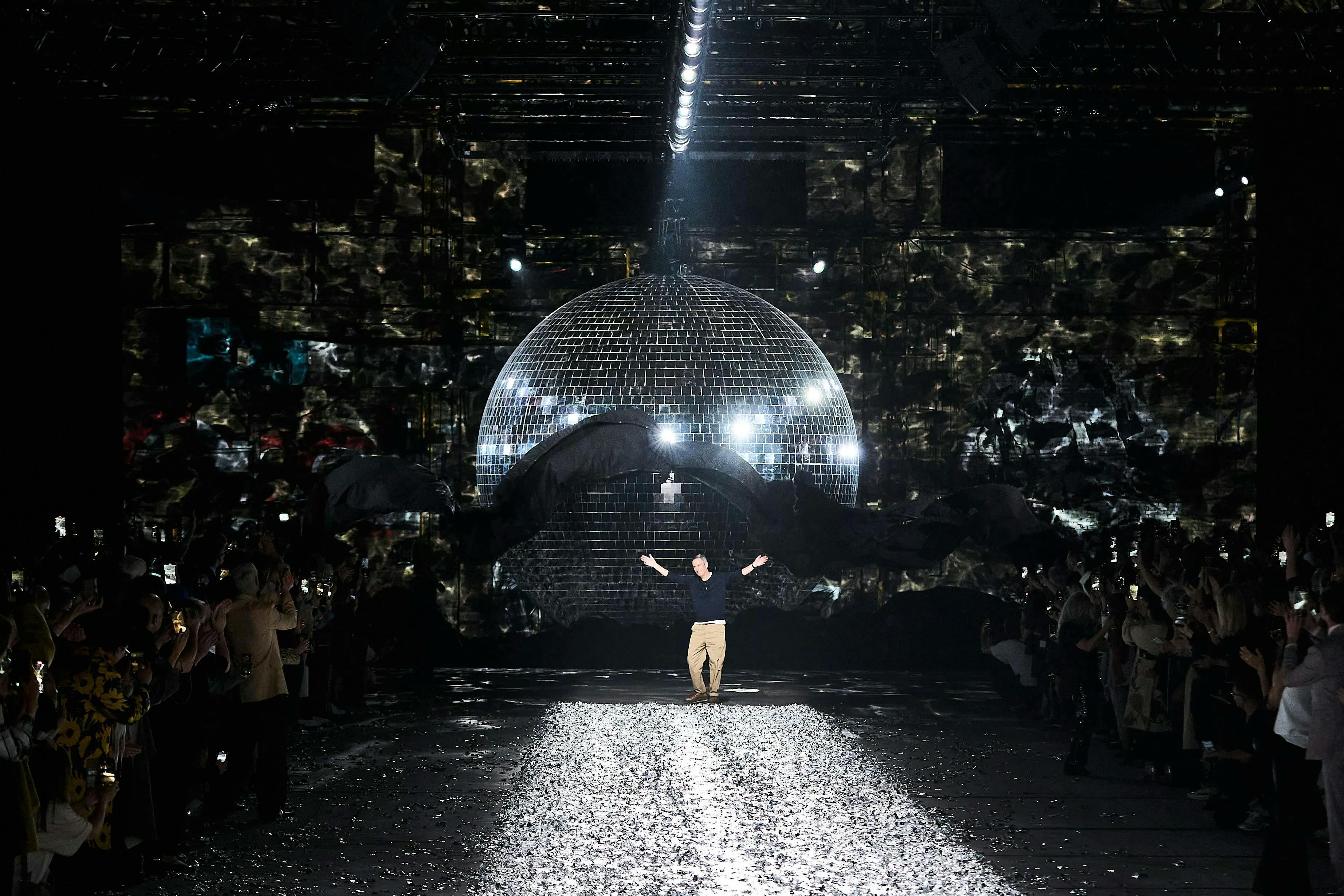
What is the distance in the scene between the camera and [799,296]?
642 inches

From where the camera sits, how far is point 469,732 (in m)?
10.8

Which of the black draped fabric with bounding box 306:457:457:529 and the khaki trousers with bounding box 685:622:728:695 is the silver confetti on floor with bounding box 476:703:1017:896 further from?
the black draped fabric with bounding box 306:457:457:529

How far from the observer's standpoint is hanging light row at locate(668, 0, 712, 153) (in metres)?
9.58

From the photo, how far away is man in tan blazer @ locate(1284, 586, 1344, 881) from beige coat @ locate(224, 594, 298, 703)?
193 inches

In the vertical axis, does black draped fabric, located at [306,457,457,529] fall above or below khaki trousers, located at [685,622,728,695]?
above

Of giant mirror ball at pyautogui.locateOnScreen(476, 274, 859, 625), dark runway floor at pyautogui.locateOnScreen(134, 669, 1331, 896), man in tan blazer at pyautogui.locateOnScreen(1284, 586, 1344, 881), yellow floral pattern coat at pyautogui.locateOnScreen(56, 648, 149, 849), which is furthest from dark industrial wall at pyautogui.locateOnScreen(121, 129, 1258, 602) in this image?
yellow floral pattern coat at pyautogui.locateOnScreen(56, 648, 149, 849)

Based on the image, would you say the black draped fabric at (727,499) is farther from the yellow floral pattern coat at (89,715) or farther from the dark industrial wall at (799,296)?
the dark industrial wall at (799,296)

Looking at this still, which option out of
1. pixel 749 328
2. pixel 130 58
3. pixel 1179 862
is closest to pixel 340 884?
pixel 1179 862

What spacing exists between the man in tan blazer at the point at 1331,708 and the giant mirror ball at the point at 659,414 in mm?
3484

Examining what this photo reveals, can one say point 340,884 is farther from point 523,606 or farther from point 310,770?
point 523,606

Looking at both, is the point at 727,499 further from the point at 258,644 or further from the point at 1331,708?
the point at 1331,708

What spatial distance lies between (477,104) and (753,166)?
10.7 ft

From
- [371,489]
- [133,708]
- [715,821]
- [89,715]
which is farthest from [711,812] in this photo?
[371,489]

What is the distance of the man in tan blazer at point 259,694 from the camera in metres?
8.00
